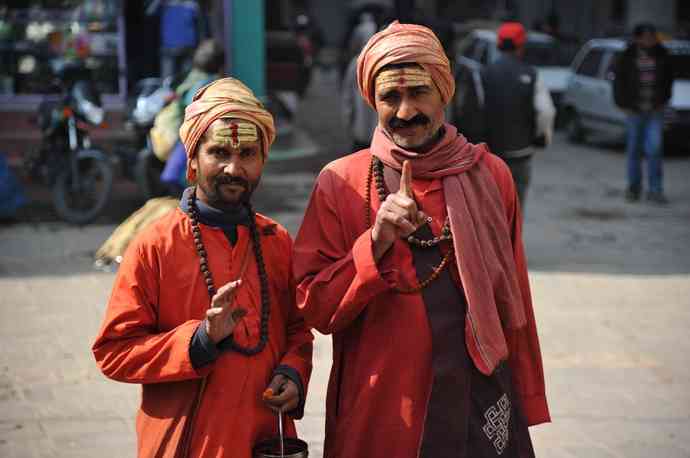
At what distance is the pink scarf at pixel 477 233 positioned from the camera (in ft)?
10.2

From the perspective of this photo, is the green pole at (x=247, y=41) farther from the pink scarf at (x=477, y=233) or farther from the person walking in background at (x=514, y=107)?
the pink scarf at (x=477, y=233)

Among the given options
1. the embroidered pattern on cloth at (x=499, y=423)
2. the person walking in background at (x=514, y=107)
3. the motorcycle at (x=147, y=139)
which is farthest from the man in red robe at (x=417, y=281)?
the motorcycle at (x=147, y=139)

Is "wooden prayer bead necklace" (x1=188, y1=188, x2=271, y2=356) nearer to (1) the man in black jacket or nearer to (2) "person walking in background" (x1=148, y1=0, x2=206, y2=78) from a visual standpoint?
(1) the man in black jacket

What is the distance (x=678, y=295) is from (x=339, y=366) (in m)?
5.54

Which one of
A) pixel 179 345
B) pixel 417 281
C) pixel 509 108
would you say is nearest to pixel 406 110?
pixel 417 281

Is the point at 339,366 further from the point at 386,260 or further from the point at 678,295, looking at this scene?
the point at 678,295

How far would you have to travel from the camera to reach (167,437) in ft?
10.3

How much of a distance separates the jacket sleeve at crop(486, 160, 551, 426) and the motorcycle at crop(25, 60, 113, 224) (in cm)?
755

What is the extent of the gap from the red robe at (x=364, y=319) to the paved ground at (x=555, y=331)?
2182mm

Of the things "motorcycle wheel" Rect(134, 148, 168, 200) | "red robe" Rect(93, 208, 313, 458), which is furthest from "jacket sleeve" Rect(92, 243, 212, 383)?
"motorcycle wheel" Rect(134, 148, 168, 200)

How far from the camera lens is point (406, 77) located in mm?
3105

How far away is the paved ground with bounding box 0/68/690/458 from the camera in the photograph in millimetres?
5539

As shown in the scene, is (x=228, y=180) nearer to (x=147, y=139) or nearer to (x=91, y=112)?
(x=147, y=139)

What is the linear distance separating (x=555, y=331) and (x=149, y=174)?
4286mm
